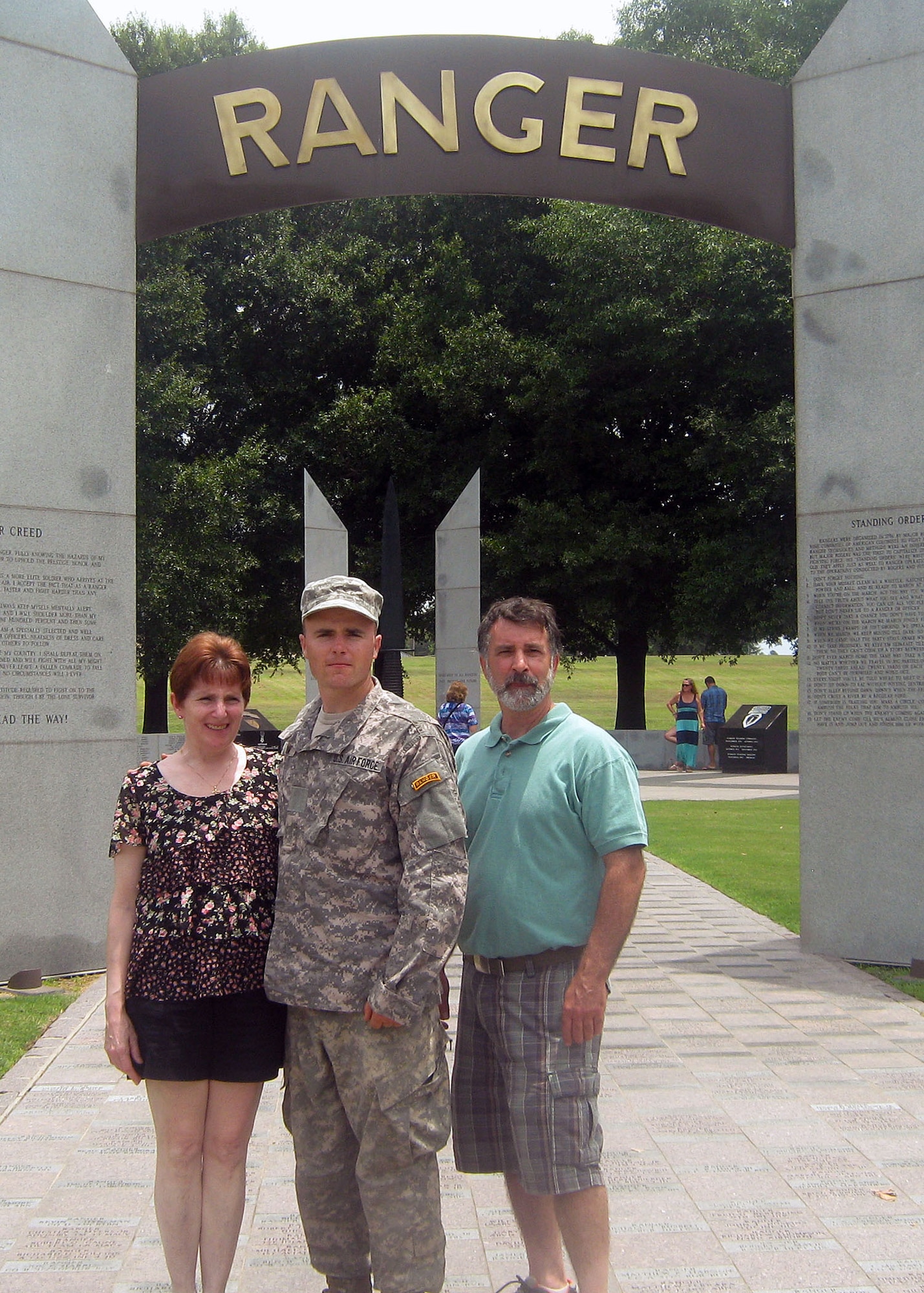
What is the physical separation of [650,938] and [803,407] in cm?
370

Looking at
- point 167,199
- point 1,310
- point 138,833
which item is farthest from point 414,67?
point 138,833

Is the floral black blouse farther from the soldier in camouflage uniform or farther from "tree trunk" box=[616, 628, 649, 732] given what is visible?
"tree trunk" box=[616, 628, 649, 732]

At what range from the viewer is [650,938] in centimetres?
883

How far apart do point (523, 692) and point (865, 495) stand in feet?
17.8

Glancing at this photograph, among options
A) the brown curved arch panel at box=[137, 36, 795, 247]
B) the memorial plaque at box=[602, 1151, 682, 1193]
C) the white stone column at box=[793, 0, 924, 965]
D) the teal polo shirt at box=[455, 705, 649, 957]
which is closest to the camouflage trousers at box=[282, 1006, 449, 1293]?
the teal polo shirt at box=[455, 705, 649, 957]

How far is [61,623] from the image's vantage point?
305 inches

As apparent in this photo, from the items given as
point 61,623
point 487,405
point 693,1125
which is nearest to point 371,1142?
point 693,1125

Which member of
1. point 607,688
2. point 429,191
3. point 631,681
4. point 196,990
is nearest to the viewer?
point 196,990

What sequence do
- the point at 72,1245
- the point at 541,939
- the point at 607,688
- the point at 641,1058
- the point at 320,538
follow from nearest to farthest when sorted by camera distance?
the point at 541,939
the point at 72,1245
the point at 641,1058
the point at 320,538
the point at 607,688

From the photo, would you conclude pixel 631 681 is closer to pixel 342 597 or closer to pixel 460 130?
pixel 460 130

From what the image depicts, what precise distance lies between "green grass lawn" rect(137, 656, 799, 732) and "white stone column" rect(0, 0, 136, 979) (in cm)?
3313

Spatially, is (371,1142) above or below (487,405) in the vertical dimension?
below

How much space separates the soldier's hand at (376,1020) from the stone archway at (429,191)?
17.1ft

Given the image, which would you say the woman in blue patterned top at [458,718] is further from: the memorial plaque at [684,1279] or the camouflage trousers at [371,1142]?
the camouflage trousers at [371,1142]
